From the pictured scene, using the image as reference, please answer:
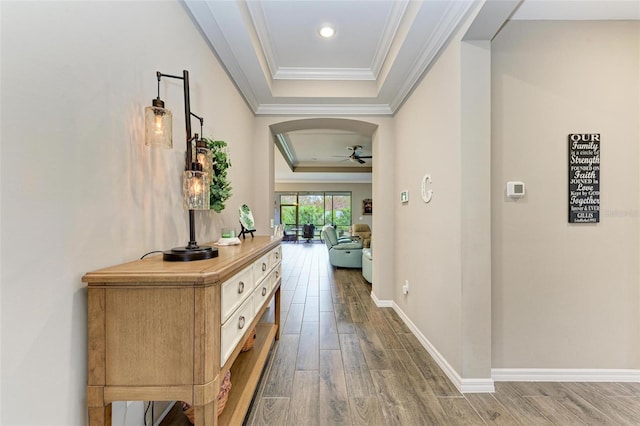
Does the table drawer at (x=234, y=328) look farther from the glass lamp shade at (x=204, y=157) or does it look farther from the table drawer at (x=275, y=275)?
the glass lamp shade at (x=204, y=157)

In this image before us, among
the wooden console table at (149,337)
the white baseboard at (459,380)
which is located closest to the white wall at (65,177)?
the wooden console table at (149,337)

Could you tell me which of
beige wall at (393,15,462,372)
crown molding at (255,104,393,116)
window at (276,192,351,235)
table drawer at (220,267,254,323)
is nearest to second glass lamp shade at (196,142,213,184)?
table drawer at (220,267,254,323)

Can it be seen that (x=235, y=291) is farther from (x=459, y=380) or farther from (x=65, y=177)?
(x=459, y=380)

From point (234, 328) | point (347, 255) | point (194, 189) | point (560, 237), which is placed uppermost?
point (194, 189)

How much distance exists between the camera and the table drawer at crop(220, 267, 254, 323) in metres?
1.10

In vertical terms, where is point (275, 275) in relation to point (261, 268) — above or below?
below

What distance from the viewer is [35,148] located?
84cm

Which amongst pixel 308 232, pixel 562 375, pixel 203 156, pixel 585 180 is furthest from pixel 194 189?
pixel 308 232

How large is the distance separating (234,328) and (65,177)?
34.7 inches

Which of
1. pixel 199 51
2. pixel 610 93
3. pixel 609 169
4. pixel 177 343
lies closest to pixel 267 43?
pixel 199 51

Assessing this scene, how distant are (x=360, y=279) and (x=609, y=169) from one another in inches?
149

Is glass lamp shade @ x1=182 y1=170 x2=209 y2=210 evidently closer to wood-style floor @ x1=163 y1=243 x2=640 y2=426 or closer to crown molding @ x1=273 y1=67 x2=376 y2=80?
wood-style floor @ x1=163 y1=243 x2=640 y2=426

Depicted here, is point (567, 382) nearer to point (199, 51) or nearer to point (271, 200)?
point (271, 200)

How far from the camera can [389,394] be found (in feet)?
5.96
